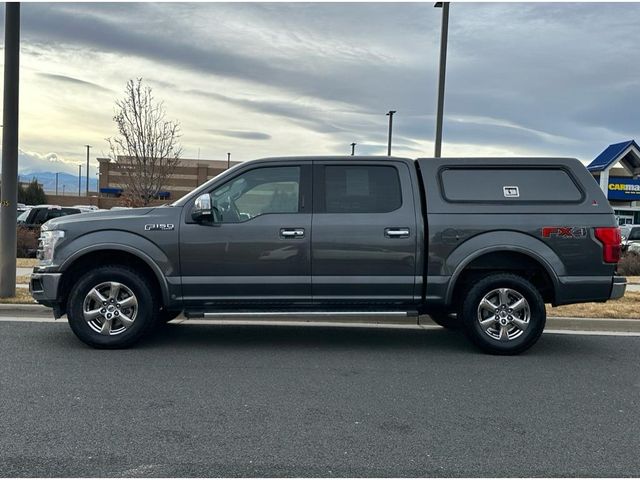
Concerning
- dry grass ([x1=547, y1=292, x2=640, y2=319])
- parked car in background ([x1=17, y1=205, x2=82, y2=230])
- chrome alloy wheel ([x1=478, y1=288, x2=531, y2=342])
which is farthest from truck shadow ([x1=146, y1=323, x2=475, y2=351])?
parked car in background ([x1=17, y1=205, x2=82, y2=230])

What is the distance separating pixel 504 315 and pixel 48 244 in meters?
4.91

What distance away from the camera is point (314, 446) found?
12.1ft

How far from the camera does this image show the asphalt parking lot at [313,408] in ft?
11.4

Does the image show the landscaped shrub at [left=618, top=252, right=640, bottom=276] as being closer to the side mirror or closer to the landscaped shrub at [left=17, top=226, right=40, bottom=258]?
the side mirror

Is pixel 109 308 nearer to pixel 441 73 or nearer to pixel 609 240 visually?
pixel 609 240

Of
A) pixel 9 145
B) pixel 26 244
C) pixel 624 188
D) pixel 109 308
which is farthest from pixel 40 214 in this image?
pixel 624 188

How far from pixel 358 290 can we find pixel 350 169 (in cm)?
132

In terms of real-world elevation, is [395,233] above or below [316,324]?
above

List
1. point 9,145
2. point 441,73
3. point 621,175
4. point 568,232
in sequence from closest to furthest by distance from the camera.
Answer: point 568,232 → point 9,145 → point 441,73 → point 621,175

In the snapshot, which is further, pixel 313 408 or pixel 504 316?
pixel 504 316

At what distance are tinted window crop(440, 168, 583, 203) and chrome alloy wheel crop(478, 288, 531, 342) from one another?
3.37 feet

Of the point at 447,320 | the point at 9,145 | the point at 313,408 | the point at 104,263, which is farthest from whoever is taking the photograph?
the point at 9,145

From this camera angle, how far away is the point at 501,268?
6.17m

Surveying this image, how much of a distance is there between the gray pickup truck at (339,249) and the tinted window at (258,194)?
0.01m
